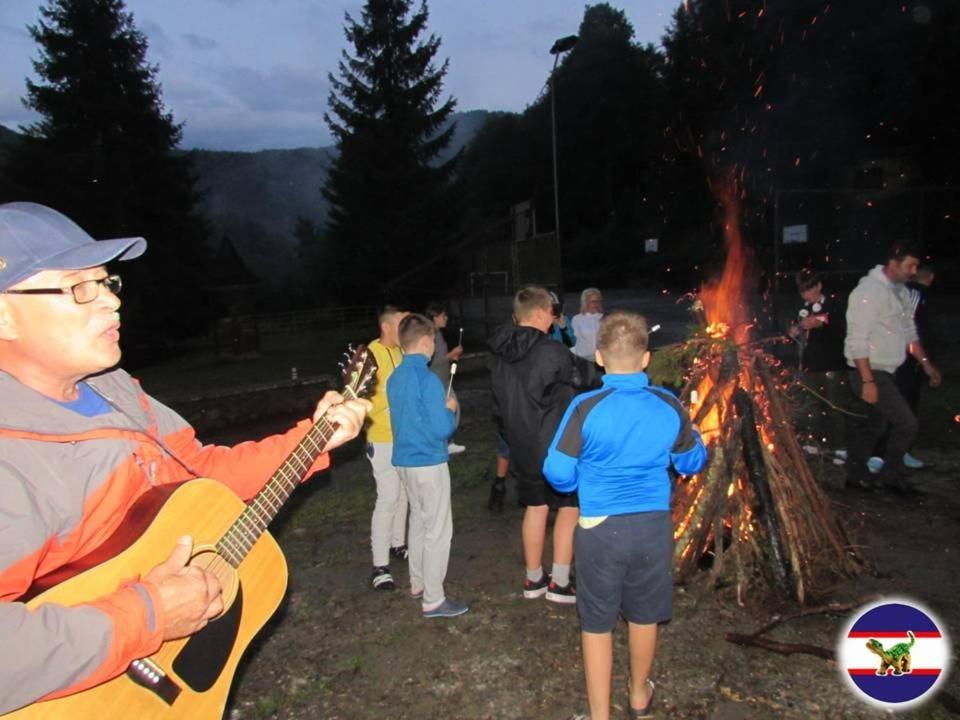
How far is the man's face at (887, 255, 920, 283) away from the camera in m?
5.66

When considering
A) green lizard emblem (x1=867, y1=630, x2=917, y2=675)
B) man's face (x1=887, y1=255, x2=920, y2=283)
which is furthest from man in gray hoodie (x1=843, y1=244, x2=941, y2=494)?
green lizard emblem (x1=867, y1=630, x2=917, y2=675)

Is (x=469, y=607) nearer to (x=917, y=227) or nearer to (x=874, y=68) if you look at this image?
(x=917, y=227)

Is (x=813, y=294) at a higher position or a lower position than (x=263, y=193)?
lower

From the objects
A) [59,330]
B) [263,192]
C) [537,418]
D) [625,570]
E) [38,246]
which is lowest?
[625,570]

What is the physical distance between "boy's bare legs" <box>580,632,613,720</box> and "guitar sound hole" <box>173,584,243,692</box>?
160 cm

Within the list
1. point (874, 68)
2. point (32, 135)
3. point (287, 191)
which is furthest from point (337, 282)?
point (287, 191)

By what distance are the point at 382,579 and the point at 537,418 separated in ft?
5.50

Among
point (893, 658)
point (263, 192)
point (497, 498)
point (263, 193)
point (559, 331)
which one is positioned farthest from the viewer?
point (263, 192)

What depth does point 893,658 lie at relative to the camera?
3.28 m

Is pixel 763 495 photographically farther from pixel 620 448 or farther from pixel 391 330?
pixel 391 330

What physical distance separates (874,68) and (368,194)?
22904 millimetres

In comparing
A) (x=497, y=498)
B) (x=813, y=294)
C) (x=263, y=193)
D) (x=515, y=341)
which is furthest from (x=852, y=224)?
(x=263, y=193)

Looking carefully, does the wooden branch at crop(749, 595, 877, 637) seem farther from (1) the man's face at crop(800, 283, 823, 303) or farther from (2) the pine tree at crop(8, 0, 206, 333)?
(2) the pine tree at crop(8, 0, 206, 333)

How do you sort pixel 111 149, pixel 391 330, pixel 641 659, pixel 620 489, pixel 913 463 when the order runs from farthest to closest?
pixel 111 149
pixel 913 463
pixel 391 330
pixel 641 659
pixel 620 489
